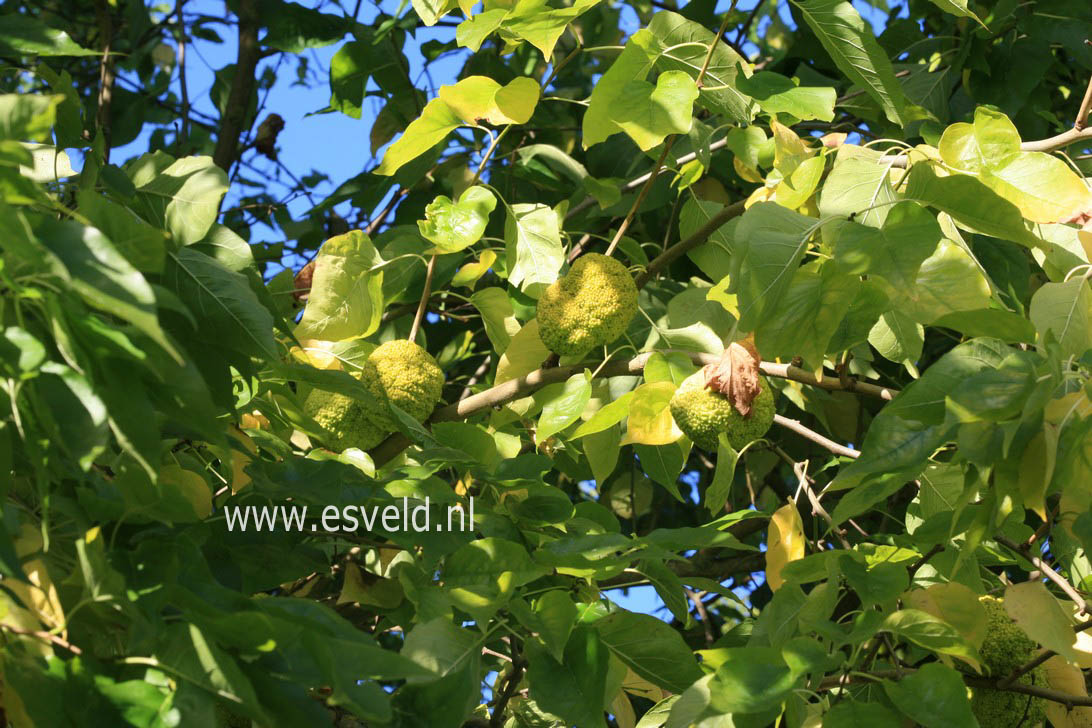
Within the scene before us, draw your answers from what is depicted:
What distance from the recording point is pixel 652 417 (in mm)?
1592

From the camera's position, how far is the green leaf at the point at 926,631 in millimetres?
1294

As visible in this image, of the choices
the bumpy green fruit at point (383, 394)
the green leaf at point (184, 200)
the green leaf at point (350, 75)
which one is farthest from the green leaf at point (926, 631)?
the green leaf at point (350, 75)

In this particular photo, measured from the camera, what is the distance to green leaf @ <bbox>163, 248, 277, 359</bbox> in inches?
48.4

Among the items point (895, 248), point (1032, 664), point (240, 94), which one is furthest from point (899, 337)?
point (240, 94)

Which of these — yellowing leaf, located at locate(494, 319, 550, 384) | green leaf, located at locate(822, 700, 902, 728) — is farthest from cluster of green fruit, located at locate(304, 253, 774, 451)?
green leaf, located at locate(822, 700, 902, 728)

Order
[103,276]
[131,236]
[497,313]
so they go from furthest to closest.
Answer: [497,313], [131,236], [103,276]

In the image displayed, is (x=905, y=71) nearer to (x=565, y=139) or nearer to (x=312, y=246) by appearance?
(x=565, y=139)

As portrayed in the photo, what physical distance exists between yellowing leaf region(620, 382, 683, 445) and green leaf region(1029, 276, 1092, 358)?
19.2 inches

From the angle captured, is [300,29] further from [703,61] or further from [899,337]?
[899,337]

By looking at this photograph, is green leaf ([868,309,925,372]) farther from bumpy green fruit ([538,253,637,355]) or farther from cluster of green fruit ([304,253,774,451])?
bumpy green fruit ([538,253,637,355])

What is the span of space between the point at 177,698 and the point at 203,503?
63 centimetres

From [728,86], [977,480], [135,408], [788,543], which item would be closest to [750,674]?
[977,480]

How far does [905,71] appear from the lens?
258 centimetres

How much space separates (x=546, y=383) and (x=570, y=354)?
0.32 ft
